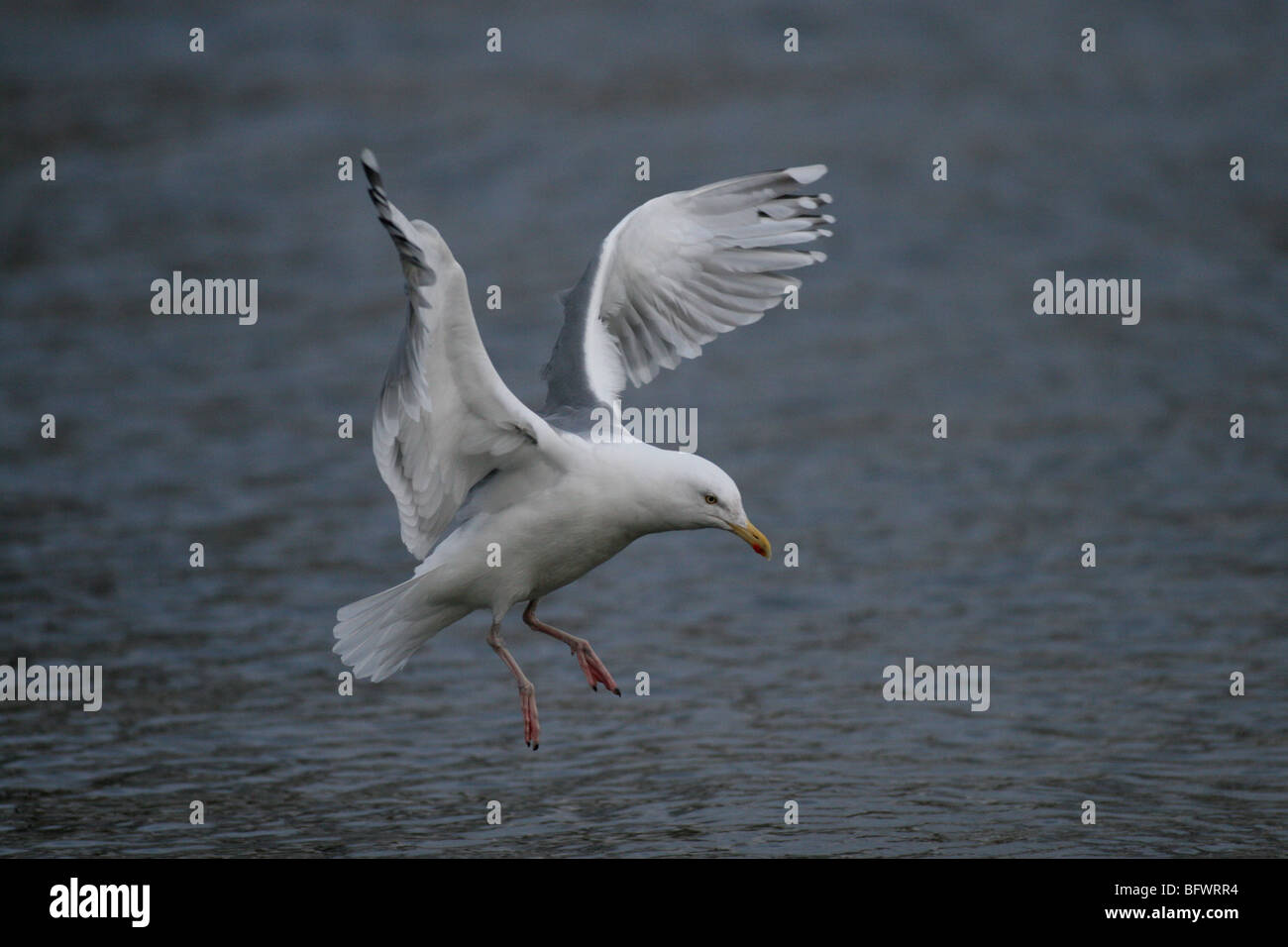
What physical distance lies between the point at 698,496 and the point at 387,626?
5.43ft

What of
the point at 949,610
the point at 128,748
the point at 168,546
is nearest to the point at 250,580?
the point at 168,546

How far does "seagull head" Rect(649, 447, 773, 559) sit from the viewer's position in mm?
8570

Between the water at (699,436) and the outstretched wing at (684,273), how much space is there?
2.12m

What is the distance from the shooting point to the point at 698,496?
28.2 ft

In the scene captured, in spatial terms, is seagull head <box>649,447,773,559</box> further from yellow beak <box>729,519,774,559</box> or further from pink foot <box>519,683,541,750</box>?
pink foot <box>519,683,541,750</box>

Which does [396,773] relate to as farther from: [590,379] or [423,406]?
[423,406]

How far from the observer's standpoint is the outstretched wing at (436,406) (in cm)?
760

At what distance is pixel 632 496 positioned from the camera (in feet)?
28.4
